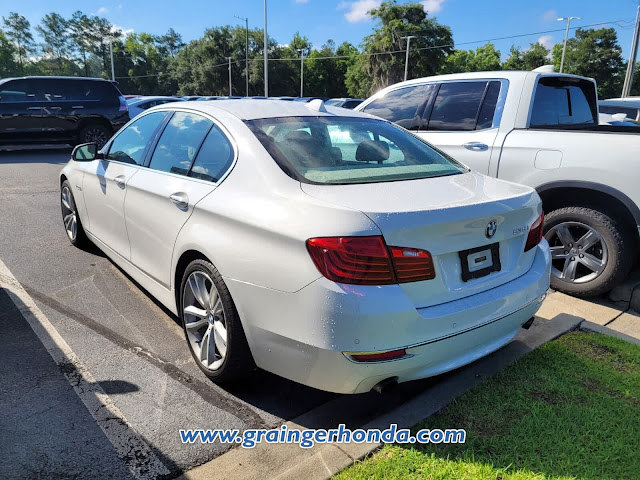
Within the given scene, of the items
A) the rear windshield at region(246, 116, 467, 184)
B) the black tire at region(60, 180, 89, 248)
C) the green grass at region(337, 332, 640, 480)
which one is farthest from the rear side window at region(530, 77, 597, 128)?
the black tire at region(60, 180, 89, 248)

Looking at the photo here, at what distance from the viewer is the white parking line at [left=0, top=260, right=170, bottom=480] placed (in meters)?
2.22

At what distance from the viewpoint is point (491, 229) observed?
2391 millimetres

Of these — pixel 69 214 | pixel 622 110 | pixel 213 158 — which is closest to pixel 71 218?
pixel 69 214

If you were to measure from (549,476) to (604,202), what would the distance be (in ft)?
9.02

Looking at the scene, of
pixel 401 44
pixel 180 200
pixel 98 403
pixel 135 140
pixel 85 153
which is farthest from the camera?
pixel 401 44

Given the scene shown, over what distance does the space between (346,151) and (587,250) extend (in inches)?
99.7

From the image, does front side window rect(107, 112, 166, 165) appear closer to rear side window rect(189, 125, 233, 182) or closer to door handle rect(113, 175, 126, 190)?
door handle rect(113, 175, 126, 190)

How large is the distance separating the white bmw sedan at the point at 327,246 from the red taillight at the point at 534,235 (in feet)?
0.05

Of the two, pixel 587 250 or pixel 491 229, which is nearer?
pixel 491 229

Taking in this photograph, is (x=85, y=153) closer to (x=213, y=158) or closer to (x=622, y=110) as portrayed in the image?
(x=213, y=158)

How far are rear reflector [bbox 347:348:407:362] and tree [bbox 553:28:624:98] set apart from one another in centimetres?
7523

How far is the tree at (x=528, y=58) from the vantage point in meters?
74.8

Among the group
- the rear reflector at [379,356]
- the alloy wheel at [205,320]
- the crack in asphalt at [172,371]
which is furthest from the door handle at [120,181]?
the rear reflector at [379,356]

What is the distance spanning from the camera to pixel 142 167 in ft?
11.8
